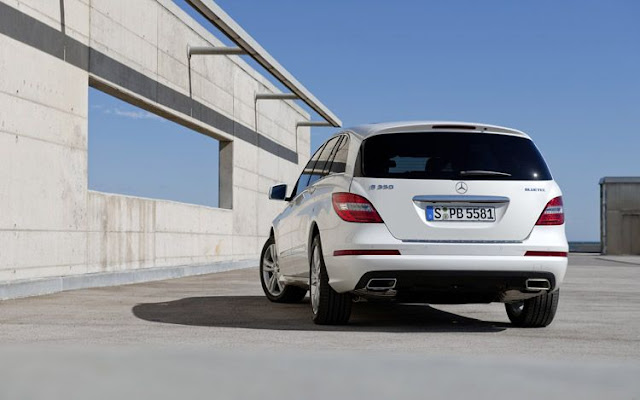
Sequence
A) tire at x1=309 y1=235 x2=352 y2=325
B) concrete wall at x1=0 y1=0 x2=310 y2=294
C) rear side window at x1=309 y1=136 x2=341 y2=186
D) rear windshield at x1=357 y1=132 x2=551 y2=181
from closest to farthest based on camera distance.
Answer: rear windshield at x1=357 y1=132 x2=551 y2=181, tire at x1=309 y1=235 x2=352 y2=325, rear side window at x1=309 y1=136 x2=341 y2=186, concrete wall at x1=0 y1=0 x2=310 y2=294

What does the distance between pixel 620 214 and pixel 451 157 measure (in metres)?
41.4

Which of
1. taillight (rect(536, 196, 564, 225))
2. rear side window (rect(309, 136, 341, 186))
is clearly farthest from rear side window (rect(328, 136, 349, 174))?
taillight (rect(536, 196, 564, 225))

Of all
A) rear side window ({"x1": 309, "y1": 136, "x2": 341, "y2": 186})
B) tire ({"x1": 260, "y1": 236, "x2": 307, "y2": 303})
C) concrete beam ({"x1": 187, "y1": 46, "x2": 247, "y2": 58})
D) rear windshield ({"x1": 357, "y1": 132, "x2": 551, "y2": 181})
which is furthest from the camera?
concrete beam ({"x1": 187, "y1": 46, "x2": 247, "y2": 58})

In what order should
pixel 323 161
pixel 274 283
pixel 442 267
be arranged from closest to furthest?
1. pixel 442 267
2. pixel 323 161
3. pixel 274 283

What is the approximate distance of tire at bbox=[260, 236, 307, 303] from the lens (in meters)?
10.8

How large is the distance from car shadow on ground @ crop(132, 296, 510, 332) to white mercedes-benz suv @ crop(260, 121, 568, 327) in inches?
14.5

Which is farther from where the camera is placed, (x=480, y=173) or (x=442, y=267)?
(x=480, y=173)

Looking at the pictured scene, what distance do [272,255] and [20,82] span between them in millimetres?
3918

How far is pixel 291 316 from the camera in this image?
923 cm

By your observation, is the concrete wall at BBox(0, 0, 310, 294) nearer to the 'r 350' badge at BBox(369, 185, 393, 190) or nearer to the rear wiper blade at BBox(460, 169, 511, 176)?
the 'r 350' badge at BBox(369, 185, 393, 190)

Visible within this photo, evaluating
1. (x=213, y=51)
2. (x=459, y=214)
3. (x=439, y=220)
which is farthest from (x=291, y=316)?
(x=213, y=51)

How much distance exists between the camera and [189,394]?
14.9ft

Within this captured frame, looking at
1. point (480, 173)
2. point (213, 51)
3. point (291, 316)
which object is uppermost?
point (213, 51)

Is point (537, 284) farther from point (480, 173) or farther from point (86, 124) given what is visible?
point (86, 124)
